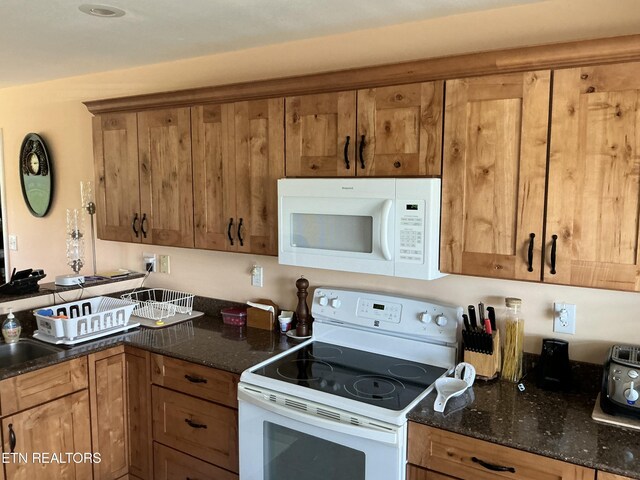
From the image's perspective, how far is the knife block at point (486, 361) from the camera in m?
2.00

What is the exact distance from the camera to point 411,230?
1.94 metres

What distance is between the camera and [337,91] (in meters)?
2.12

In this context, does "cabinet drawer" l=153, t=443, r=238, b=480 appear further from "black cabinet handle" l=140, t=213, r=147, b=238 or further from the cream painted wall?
"black cabinet handle" l=140, t=213, r=147, b=238

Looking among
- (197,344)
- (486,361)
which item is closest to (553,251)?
(486,361)

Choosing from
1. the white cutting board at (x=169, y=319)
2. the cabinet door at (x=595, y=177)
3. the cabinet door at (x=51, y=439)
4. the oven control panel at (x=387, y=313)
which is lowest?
the cabinet door at (x=51, y=439)

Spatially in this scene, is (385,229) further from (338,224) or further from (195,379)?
(195,379)

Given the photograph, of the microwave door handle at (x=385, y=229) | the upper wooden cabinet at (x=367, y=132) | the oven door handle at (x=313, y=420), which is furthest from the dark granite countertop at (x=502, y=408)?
the upper wooden cabinet at (x=367, y=132)

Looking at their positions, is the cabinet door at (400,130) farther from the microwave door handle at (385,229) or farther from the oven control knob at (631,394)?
the oven control knob at (631,394)

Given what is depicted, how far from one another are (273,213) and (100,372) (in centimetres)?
113

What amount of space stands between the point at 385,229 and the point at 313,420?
0.75 metres

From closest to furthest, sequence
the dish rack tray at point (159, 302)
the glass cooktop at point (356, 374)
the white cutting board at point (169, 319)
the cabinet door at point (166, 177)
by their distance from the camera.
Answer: the glass cooktop at point (356, 374) → the cabinet door at point (166, 177) → the white cutting board at point (169, 319) → the dish rack tray at point (159, 302)

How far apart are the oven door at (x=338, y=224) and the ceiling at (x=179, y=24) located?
27.5 inches

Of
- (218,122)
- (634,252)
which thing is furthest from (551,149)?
(218,122)

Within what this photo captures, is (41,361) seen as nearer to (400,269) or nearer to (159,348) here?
(159,348)
